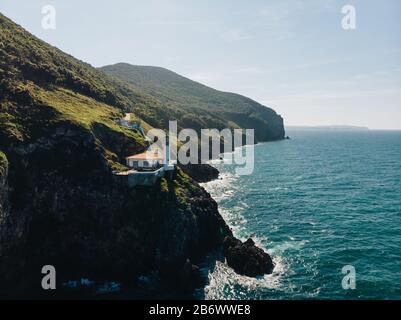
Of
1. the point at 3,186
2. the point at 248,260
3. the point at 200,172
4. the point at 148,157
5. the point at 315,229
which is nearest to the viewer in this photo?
the point at 3,186

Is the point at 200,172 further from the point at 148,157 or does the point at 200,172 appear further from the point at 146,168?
the point at 146,168

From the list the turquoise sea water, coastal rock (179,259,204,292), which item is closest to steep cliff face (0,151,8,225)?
coastal rock (179,259,204,292)

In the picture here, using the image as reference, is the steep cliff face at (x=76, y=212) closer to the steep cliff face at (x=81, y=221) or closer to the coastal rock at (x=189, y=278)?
the steep cliff face at (x=81, y=221)

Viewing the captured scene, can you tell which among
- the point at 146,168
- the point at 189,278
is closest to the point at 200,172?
the point at 146,168

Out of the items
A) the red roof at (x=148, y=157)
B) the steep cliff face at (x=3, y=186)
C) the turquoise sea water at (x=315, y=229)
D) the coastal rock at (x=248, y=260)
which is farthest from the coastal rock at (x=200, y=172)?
the steep cliff face at (x=3, y=186)

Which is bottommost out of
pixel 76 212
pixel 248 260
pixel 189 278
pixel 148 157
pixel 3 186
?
pixel 189 278
